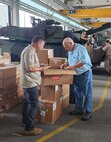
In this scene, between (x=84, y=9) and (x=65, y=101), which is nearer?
(x=65, y=101)

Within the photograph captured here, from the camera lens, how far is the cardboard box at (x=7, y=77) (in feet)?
16.2

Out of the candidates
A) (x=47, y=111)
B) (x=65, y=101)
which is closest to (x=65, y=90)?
(x=65, y=101)

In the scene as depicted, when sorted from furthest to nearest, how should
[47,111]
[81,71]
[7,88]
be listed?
[7,88], [81,71], [47,111]

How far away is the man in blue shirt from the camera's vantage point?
16.1ft

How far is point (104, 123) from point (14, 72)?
2138 mm

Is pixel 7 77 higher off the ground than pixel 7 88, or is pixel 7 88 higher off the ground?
pixel 7 77

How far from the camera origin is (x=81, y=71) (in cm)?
500

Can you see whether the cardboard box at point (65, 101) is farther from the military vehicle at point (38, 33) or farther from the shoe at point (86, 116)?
the military vehicle at point (38, 33)

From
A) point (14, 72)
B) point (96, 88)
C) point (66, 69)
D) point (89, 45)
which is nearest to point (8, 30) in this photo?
point (89, 45)

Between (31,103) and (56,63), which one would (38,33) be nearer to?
(56,63)

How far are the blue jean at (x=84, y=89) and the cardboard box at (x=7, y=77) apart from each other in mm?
1323

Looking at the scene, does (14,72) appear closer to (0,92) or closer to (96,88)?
(0,92)

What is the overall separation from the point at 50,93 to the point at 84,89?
688 millimetres

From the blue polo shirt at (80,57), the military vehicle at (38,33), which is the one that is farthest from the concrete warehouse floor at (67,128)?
the military vehicle at (38,33)
